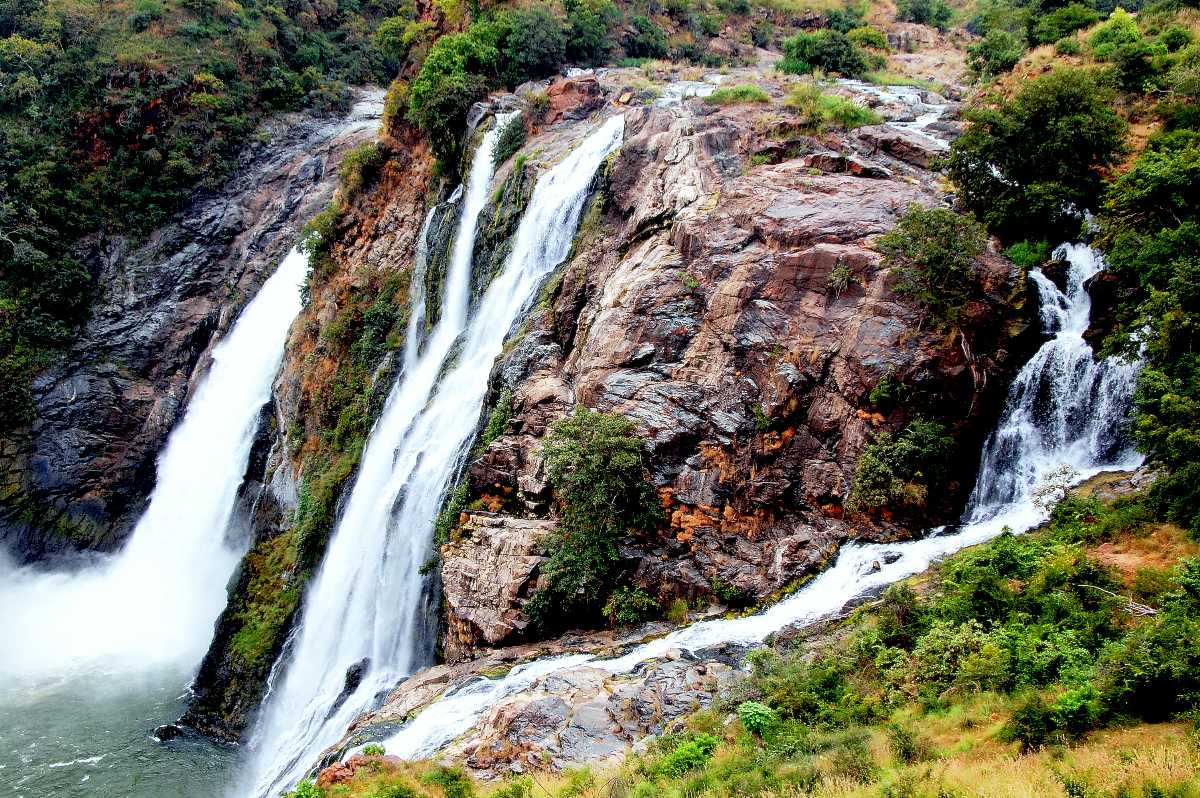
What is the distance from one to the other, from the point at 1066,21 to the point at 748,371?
19.0 metres

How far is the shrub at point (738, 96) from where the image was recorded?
82.0 feet

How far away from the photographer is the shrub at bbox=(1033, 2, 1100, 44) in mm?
24125

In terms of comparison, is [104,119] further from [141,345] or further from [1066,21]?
[1066,21]

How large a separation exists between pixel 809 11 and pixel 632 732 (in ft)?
158

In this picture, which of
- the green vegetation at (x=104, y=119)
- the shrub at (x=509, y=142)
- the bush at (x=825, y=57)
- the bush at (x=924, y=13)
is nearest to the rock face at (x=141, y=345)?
the green vegetation at (x=104, y=119)

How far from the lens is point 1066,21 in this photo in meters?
24.2

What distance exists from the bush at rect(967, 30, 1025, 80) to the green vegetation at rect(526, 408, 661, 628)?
20550mm

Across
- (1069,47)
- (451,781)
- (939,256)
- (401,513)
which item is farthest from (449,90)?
(451,781)

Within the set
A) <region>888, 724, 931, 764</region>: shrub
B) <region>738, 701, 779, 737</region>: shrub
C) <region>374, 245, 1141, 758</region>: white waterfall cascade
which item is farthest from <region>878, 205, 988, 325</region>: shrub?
<region>888, 724, 931, 764</region>: shrub

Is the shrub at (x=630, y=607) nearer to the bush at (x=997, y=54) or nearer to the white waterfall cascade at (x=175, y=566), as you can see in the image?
the white waterfall cascade at (x=175, y=566)

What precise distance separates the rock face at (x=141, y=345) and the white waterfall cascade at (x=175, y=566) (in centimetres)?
142

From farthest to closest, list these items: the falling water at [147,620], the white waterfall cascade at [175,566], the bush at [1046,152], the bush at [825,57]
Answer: the bush at [825,57] → the white waterfall cascade at [175,566] → the falling water at [147,620] → the bush at [1046,152]

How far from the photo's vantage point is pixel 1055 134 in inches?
646

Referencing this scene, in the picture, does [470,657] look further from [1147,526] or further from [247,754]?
[1147,526]
